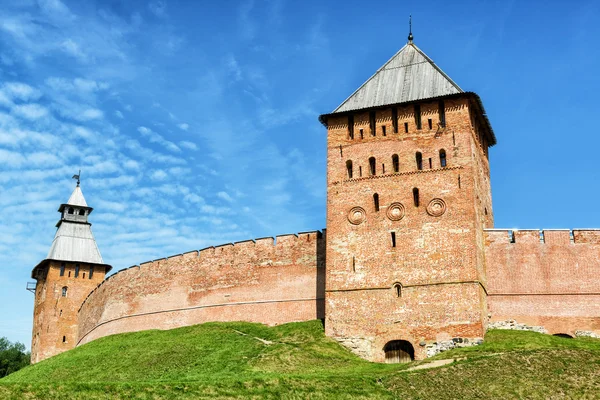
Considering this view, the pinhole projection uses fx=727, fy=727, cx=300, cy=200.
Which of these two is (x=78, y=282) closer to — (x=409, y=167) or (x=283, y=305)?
(x=283, y=305)

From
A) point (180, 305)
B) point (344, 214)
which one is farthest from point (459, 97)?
point (180, 305)

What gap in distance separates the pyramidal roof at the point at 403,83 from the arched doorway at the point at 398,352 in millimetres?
9815

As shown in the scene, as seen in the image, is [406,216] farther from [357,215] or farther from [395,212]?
[357,215]

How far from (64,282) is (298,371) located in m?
24.4

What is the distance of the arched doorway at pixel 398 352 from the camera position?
2681 centimetres

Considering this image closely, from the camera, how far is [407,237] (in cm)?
2819

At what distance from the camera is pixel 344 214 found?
1166 inches

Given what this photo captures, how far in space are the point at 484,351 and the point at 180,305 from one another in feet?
52.6

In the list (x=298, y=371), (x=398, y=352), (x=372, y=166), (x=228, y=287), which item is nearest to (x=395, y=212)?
(x=372, y=166)

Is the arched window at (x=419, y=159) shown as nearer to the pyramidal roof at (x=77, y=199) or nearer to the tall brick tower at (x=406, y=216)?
the tall brick tower at (x=406, y=216)

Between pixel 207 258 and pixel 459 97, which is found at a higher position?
pixel 459 97

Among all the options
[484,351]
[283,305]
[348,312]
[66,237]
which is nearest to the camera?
[484,351]

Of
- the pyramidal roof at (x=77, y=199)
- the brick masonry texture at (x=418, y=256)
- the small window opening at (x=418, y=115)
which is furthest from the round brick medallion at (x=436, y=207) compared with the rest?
the pyramidal roof at (x=77, y=199)

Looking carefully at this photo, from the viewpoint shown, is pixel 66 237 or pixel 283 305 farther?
pixel 66 237
